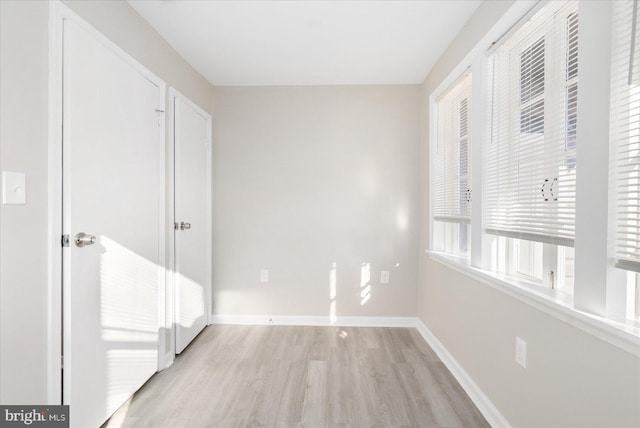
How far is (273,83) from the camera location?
3.05 meters

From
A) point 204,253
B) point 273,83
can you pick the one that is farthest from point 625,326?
point 273,83

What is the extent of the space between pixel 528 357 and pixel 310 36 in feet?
7.86

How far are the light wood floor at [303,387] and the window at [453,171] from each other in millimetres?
1015

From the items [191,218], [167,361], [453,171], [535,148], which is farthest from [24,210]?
[453,171]

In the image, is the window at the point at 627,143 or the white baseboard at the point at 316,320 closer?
the window at the point at 627,143

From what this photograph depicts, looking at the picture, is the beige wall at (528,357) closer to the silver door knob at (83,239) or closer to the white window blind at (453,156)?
the white window blind at (453,156)

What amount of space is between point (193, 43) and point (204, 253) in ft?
5.97

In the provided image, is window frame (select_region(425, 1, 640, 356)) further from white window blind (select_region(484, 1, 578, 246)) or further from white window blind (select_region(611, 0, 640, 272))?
white window blind (select_region(484, 1, 578, 246))

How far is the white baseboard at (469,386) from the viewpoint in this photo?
161 centimetres

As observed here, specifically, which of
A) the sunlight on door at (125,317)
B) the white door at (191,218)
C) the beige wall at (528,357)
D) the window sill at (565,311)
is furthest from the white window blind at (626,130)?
the white door at (191,218)

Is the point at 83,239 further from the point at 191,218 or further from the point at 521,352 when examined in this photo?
the point at 521,352

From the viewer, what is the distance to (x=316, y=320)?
3090 millimetres

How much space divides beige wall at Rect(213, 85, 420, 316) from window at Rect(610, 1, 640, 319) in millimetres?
2067

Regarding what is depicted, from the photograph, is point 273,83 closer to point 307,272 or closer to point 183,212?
point 183,212
